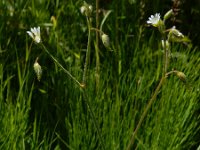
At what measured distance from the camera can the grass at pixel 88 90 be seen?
1.60 metres

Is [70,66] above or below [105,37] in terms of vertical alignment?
below

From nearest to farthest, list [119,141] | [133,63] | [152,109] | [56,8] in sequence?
[119,141], [152,109], [133,63], [56,8]

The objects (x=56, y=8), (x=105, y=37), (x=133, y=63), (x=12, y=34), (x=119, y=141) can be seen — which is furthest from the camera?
(x=56, y=8)

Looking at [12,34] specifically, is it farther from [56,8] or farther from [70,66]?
[70,66]

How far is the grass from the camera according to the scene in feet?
5.26

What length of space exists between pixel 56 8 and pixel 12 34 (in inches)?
9.9

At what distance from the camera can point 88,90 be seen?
69.8 inches

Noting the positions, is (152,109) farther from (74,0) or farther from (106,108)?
(74,0)

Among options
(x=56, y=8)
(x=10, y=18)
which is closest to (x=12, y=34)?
(x=10, y=18)

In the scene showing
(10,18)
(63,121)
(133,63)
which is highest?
(10,18)

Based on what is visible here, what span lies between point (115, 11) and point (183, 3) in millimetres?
347

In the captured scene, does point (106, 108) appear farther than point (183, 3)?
No

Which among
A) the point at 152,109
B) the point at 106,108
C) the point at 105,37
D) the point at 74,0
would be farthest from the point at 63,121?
the point at 74,0

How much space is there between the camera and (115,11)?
2188mm
